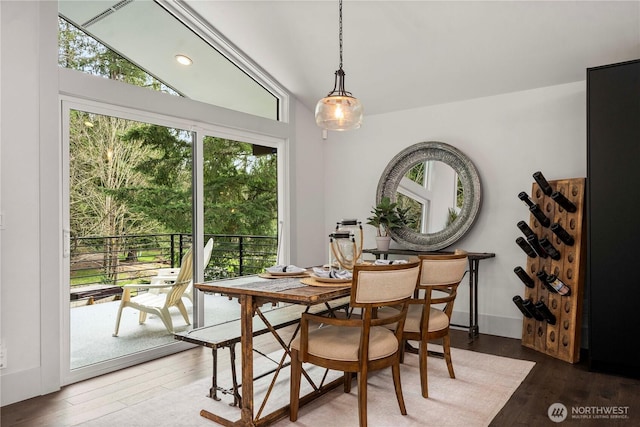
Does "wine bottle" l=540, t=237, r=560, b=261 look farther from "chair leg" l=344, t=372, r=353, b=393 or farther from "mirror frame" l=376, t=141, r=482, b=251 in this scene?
"chair leg" l=344, t=372, r=353, b=393

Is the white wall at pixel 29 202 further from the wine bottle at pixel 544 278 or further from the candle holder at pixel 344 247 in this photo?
the wine bottle at pixel 544 278

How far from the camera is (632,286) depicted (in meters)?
3.05

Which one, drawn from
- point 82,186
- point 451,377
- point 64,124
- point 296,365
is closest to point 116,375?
point 82,186

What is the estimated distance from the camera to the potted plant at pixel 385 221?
4492 mm

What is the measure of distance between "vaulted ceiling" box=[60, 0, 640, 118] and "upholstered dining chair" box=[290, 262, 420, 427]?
2194mm

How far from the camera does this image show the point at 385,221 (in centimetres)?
452

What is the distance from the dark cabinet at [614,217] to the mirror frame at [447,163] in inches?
46.6

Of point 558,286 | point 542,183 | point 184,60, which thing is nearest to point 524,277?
point 558,286

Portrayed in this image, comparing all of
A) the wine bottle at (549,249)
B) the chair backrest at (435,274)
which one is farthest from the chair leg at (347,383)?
the wine bottle at (549,249)

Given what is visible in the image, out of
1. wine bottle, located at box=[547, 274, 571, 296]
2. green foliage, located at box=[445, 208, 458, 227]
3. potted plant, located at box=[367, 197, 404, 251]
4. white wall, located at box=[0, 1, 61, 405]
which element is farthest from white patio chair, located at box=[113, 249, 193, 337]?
wine bottle, located at box=[547, 274, 571, 296]

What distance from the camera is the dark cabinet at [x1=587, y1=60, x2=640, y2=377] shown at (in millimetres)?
3043

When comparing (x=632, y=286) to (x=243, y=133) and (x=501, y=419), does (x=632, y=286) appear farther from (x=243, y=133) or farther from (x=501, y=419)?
(x=243, y=133)

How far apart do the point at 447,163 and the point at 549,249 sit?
1327mm

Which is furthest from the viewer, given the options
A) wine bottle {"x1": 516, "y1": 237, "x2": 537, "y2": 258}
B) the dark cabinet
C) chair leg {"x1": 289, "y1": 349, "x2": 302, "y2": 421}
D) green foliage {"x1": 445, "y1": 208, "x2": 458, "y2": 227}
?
green foliage {"x1": 445, "y1": 208, "x2": 458, "y2": 227}
